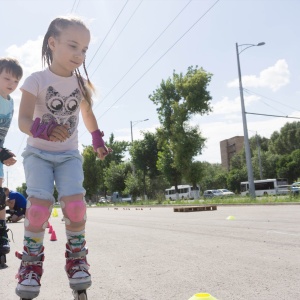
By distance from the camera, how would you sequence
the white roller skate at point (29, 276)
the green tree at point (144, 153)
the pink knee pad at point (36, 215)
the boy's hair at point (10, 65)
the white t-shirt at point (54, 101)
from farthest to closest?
the green tree at point (144, 153) < the boy's hair at point (10, 65) < the white t-shirt at point (54, 101) < the pink knee pad at point (36, 215) < the white roller skate at point (29, 276)

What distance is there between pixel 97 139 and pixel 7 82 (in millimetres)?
1451

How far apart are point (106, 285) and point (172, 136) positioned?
114ft

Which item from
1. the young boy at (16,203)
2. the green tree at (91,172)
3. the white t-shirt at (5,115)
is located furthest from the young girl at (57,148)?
the green tree at (91,172)

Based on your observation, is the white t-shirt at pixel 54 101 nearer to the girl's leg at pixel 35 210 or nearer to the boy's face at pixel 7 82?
the girl's leg at pixel 35 210

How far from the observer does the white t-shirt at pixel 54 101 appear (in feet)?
8.66

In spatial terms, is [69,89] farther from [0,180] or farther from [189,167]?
[189,167]

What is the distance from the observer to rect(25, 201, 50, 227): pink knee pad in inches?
94.8

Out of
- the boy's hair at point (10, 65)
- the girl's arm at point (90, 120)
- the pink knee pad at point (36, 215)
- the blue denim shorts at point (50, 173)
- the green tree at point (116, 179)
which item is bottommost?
the pink knee pad at point (36, 215)

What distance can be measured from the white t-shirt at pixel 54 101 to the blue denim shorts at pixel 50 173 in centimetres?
7

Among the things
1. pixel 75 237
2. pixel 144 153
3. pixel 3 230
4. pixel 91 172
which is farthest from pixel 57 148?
pixel 91 172

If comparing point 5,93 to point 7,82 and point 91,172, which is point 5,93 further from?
point 91,172

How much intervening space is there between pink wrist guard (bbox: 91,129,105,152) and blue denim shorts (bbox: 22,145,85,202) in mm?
259

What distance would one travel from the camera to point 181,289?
279cm

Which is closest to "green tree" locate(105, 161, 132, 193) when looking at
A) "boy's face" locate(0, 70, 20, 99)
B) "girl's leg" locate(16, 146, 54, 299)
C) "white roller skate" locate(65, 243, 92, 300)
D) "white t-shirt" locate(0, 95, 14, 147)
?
"white t-shirt" locate(0, 95, 14, 147)
